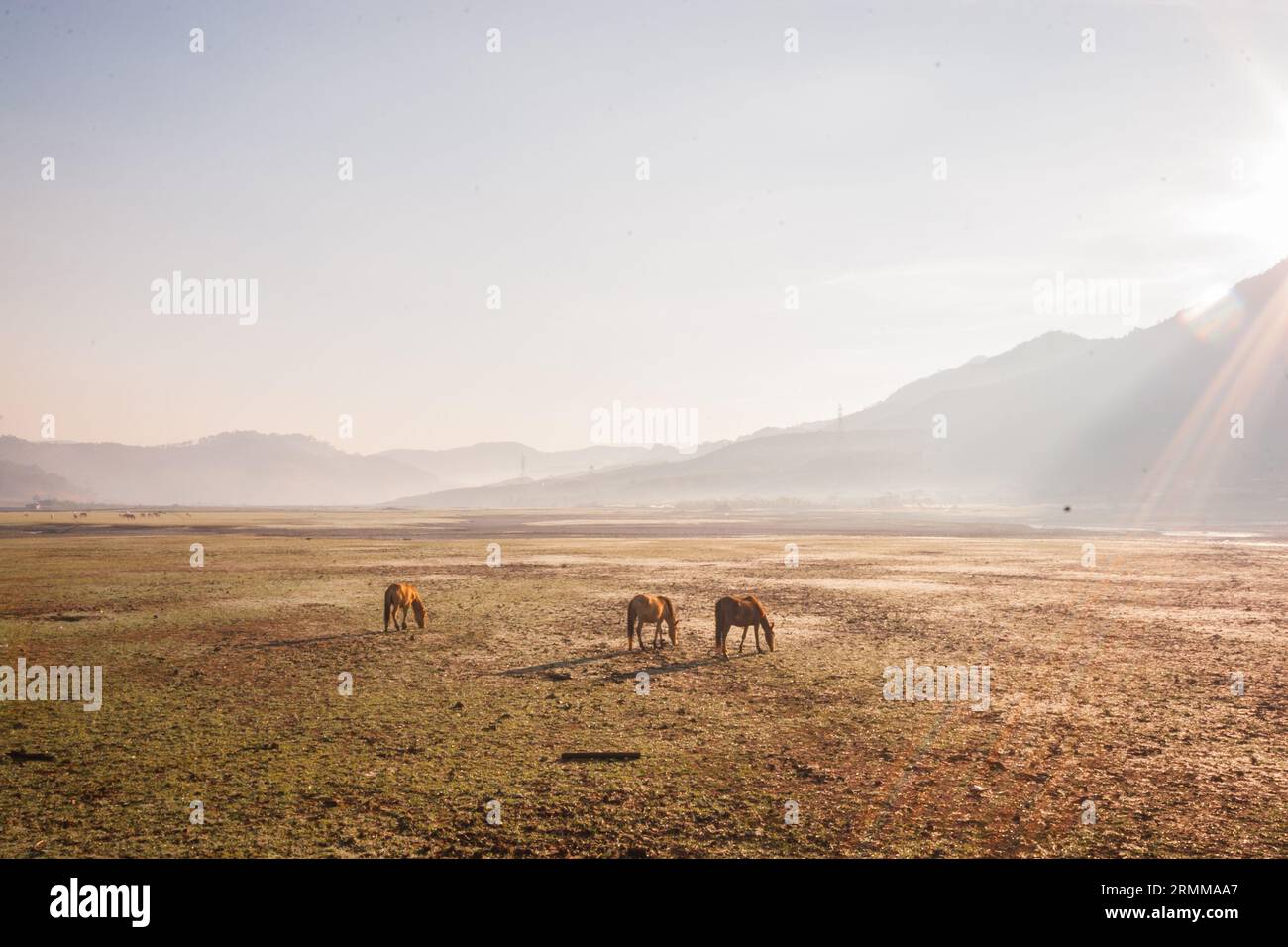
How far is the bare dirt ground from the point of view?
880cm

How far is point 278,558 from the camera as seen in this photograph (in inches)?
1864

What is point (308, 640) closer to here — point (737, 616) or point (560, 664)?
point (560, 664)

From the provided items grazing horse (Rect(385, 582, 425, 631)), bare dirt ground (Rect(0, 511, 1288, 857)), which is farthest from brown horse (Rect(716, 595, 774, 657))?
grazing horse (Rect(385, 582, 425, 631))

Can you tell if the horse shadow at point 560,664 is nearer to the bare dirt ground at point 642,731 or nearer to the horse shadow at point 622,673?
the horse shadow at point 622,673

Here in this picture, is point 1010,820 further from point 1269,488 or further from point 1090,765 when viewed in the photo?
point 1269,488

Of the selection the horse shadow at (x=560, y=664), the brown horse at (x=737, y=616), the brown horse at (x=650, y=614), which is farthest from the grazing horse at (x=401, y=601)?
the brown horse at (x=737, y=616)

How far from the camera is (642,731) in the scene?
503 inches

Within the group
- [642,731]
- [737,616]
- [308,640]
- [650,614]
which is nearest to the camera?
[642,731]

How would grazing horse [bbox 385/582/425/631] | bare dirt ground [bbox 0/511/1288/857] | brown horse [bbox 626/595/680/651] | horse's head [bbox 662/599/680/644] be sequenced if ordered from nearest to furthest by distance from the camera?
1. bare dirt ground [bbox 0/511/1288/857]
2. brown horse [bbox 626/595/680/651]
3. horse's head [bbox 662/599/680/644]
4. grazing horse [bbox 385/582/425/631]

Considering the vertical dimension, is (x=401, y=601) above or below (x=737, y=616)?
above

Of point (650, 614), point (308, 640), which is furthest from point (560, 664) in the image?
point (308, 640)

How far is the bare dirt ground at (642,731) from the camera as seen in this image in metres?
8.80

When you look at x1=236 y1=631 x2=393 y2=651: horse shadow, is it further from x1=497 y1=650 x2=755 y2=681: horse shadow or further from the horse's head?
the horse's head
